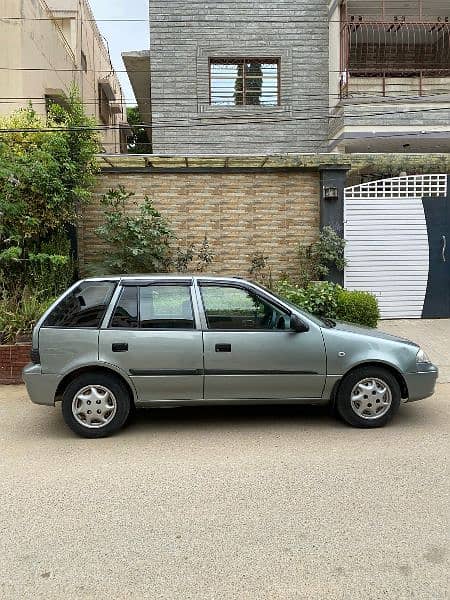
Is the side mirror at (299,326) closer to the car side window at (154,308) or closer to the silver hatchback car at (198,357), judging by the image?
the silver hatchback car at (198,357)

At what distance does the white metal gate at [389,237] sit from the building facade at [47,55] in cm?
550

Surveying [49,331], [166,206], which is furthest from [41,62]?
[49,331]

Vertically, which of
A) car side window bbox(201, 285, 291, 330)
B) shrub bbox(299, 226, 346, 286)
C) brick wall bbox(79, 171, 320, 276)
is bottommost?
car side window bbox(201, 285, 291, 330)

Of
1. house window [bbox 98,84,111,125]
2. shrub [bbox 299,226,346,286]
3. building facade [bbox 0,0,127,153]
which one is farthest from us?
house window [bbox 98,84,111,125]

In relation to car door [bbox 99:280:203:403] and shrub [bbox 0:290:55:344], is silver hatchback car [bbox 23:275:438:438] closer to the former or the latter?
car door [bbox 99:280:203:403]

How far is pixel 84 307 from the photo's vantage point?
5.41 metres

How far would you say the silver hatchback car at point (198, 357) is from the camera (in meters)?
5.21

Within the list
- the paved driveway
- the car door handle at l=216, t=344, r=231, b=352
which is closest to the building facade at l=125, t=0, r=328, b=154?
the paved driveway

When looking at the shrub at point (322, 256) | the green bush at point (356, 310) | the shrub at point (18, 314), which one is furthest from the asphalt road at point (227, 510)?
the shrub at point (322, 256)

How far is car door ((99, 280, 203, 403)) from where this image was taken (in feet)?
17.1

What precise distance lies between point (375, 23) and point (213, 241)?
7.80 meters

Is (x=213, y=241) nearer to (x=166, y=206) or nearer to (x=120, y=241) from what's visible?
(x=166, y=206)

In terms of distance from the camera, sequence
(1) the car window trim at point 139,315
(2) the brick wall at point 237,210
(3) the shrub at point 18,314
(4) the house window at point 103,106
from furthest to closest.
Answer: (4) the house window at point 103,106 < (2) the brick wall at point 237,210 < (3) the shrub at point 18,314 < (1) the car window trim at point 139,315

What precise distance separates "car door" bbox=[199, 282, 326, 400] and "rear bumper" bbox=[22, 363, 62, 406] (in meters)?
1.42
